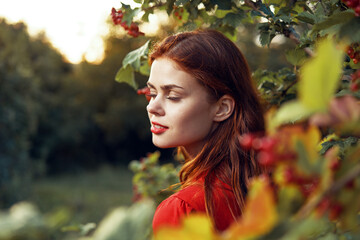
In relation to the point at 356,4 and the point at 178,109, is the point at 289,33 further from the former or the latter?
the point at 356,4

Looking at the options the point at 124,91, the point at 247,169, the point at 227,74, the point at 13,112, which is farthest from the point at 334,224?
the point at 124,91

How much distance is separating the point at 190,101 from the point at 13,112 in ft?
31.4

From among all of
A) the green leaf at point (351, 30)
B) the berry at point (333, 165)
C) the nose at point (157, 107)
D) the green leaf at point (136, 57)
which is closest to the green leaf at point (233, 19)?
the green leaf at point (136, 57)

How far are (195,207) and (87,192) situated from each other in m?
13.7

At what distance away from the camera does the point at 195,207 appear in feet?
4.84

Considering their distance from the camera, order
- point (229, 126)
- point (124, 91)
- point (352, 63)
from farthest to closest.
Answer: point (124, 91) → point (229, 126) → point (352, 63)

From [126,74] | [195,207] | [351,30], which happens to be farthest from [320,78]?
[126,74]

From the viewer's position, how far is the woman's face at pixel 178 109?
6.03 feet

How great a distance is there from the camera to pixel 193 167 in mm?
1895

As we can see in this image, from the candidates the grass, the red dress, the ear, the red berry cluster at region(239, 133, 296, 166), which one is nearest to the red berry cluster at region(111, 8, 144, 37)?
the ear

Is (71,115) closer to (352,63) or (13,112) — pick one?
(13,112)

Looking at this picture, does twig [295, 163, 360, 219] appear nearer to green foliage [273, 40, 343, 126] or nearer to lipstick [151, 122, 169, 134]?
green foliage [273, 40, 343, 126]

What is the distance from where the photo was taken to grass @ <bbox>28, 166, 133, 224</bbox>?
11.9 m

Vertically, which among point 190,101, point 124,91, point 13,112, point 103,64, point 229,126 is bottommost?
point 229,126
